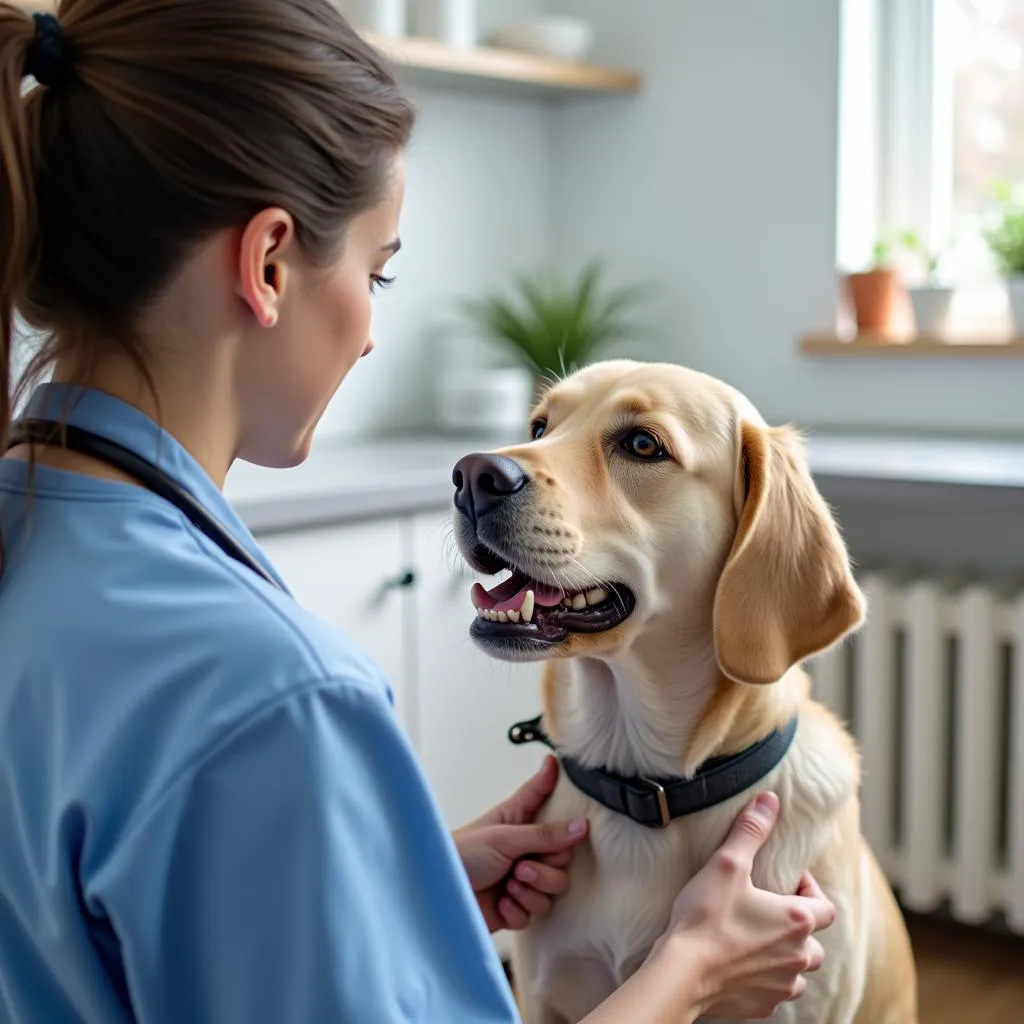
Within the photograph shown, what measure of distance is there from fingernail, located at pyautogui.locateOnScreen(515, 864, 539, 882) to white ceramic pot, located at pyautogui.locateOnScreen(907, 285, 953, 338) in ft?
6.12

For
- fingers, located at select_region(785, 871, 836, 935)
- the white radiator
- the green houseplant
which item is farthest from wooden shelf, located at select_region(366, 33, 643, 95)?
fingers, located at select_region(785, 871, 836, 935)

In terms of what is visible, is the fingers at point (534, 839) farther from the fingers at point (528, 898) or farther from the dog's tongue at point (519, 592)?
the dog's tongue at point (519, 592)

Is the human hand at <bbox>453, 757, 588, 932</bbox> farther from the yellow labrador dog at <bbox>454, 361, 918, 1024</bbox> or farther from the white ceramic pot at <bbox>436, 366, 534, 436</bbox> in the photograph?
the white ceramic pot at <bbox>436, 366, 534, 436</bbox>

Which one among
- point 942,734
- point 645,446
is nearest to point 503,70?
point 942,734

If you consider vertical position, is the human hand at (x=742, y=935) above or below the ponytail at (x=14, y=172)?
below

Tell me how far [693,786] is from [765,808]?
2.8 inches

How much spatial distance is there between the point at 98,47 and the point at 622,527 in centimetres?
69

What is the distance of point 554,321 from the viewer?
2.99 m

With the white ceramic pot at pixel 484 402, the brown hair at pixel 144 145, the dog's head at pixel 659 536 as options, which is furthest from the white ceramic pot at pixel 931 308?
the brown hair at pixel 144 145

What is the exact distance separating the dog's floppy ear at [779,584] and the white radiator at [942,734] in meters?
1.25

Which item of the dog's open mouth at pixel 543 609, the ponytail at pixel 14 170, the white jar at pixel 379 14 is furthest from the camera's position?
the white jar at pixel 379 14

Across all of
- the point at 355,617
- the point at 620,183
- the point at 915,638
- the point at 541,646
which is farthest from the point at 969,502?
the point at 620,183

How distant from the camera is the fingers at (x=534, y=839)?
4.33 feet

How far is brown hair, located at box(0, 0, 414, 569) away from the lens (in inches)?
29.5
